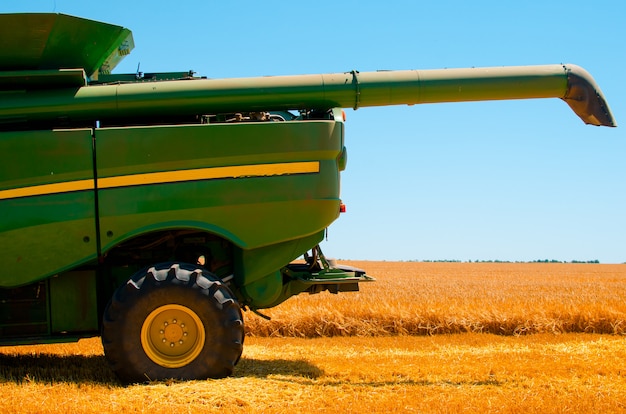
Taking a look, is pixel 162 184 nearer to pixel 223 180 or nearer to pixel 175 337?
pixel 223 180

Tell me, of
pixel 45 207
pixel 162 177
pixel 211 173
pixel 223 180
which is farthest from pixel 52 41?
pixel 223 180

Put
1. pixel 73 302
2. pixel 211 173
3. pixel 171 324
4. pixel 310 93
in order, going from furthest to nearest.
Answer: pixel 310 93
pixel 73 302
pixel 211 173
pixel 171 324

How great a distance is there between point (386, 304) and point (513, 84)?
5685 mm

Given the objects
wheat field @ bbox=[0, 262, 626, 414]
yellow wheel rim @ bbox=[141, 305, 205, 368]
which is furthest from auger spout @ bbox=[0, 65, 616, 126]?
wheat field @ bbox=[0, 262, 626, 414]

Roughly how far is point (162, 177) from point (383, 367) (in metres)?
3.19

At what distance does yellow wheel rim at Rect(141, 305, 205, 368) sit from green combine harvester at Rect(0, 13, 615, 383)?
13 millimetres

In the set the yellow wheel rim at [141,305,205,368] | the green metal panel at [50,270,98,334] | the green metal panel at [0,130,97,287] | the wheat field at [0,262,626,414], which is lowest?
the wheat field at [0,262,626,414]

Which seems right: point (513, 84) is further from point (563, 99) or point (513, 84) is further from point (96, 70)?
point (96, 70)

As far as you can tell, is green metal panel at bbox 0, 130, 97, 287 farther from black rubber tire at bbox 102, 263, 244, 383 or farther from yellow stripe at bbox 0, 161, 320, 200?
black rubber tire at bbox 102, 263, 244, 383

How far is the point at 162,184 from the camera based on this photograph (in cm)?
705

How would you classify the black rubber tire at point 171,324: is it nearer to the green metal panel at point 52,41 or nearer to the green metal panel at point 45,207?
the green metal panel at point 45,207

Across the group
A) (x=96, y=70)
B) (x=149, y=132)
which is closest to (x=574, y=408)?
(x=149, y=132)

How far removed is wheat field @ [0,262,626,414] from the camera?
6.07 meters

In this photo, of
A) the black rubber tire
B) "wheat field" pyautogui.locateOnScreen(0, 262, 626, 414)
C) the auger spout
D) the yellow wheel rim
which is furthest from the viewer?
the auger spout
